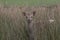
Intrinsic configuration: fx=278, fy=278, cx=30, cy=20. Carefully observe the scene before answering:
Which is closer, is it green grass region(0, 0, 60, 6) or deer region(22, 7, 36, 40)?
deer region(22, 7, 36, 40)

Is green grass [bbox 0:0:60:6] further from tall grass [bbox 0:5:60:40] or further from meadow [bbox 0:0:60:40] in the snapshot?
tall grass [bbox 0:5:60:40]

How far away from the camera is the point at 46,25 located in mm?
7406

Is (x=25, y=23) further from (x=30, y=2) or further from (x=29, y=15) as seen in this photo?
(x=30, y=2)

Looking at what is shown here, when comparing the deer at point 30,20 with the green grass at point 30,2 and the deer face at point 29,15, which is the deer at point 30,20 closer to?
the deer face at point 29,15

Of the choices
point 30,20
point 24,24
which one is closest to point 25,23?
point 24,24

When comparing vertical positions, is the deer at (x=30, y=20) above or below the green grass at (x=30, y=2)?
below

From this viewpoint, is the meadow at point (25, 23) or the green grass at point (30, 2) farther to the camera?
the green grass at point (30, 2)

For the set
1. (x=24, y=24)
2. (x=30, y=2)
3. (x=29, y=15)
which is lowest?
(x=24, y=24)

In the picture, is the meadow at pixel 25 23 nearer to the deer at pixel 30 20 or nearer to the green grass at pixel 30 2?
the deer at pixel 30 20

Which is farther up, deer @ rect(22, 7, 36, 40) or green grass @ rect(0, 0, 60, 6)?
green grass @ rect(0, 0, 60, 6)


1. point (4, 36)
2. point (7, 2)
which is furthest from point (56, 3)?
point (4, 36)

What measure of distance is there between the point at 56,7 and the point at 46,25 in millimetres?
727

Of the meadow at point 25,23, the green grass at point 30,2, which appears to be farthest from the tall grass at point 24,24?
the green grass at point 30,2

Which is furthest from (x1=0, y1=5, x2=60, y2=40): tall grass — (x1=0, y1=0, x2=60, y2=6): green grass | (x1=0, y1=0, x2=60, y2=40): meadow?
(x1=0, y1=0, x2=60, y2=6): green grass
